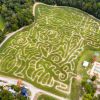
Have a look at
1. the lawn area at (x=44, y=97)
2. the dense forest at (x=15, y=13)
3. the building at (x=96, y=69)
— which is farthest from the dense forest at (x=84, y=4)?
the lawn area at (x=44, y=97)

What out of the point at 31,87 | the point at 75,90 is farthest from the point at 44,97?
the point at 75,90

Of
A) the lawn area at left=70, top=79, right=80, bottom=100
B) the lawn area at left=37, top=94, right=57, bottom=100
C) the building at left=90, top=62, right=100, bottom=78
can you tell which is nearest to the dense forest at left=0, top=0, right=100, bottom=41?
the lawn area at left=37, top=94, right=57, bottom=100

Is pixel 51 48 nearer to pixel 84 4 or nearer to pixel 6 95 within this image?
pixel 6 95

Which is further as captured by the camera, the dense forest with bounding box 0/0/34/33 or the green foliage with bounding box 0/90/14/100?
the dense forest with bounding box 0/0/34/33

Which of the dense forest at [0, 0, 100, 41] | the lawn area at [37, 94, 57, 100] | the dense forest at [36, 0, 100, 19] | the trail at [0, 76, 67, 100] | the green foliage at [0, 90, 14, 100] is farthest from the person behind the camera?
the dense forest at [36, 0, 100, 19]

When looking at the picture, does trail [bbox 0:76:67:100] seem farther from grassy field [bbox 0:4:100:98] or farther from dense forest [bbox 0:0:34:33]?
dense forest [bbox 0:0:34:33]
